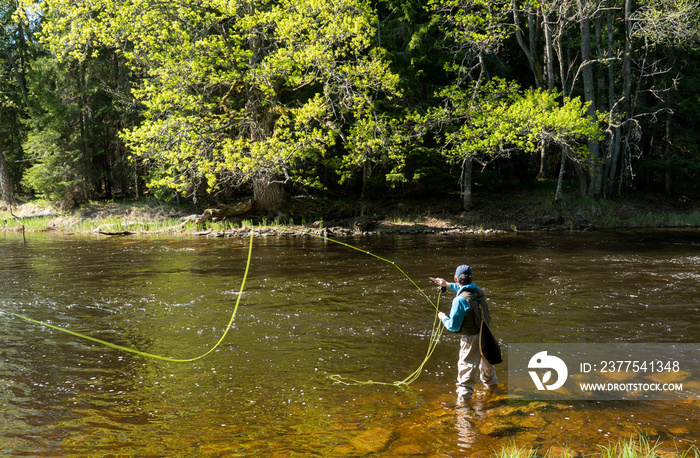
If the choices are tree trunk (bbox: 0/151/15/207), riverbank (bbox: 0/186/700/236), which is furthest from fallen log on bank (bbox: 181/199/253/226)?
tree trunk (bbox: 0/151/15/207)

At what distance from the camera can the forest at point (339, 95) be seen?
2016 centimetres

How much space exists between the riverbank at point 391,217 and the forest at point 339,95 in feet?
3.09

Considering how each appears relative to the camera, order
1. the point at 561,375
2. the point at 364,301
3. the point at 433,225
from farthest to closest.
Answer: the point at 433,225, the point at 364,301, the point at 561,375

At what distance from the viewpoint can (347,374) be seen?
6.85 metres

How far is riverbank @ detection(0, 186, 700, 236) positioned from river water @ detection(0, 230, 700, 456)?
6.76 meters

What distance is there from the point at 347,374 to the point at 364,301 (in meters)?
3.87

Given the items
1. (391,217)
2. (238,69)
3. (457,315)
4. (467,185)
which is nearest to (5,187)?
(238,69)

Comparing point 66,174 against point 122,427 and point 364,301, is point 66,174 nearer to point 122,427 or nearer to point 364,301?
point 364,301

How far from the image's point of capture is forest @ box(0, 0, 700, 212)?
2016 cm

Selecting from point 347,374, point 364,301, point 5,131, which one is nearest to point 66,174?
point 5,131

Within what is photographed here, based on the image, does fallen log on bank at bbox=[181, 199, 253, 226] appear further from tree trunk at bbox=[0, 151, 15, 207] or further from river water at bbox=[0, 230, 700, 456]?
tree trunk at bbox=[0, 151, 15, 207]

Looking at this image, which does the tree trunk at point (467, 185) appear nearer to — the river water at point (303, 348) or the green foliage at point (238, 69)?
the green foliage at point (238, 69)

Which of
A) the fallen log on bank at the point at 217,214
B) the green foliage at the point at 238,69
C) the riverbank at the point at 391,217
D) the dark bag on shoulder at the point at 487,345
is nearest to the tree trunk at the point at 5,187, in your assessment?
the riverbank at the point at 391,217

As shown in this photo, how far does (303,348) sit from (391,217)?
17.5m
